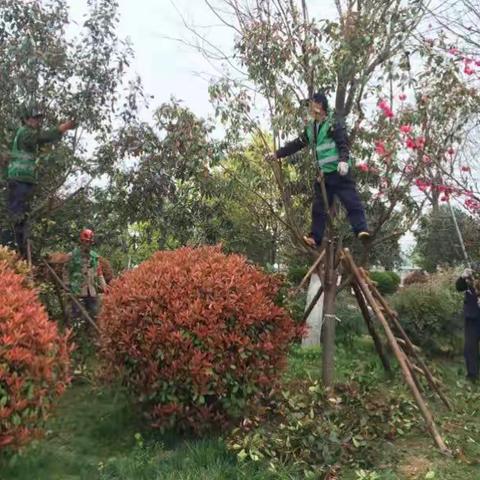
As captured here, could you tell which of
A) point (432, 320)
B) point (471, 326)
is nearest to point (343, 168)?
point (471, 326)

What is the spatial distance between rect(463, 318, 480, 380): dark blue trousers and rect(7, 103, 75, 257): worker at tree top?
5.53 metres

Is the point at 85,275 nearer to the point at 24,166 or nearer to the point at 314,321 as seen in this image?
the point at 24,166

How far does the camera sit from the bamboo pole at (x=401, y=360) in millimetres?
4715

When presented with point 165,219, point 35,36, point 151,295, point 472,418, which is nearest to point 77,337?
point 165,219

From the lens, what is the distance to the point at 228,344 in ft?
15.6

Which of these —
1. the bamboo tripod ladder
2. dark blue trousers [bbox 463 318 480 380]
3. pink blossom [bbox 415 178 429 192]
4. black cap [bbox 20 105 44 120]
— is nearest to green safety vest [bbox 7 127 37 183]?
black cap [bbox 20 105 44 120]

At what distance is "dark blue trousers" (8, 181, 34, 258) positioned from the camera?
7.04 meters

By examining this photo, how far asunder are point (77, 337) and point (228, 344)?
340 centimetres

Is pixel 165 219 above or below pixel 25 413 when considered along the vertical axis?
above

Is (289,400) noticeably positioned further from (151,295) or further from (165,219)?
(165,219)

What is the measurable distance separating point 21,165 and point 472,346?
19.5 feet

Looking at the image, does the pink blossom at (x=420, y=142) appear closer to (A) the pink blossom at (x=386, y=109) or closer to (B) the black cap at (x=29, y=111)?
(A) the pink blossom at (x=386, y=109)

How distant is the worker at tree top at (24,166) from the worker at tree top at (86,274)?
3.87 ft

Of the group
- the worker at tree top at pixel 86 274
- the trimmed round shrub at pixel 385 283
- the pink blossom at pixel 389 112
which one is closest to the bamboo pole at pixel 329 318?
the pink blossom at pixel 389 112
